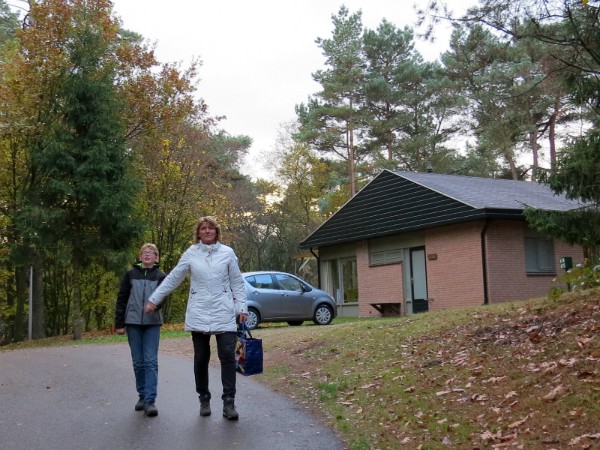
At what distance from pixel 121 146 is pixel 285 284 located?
6.10m

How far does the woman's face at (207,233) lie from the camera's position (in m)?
6.91

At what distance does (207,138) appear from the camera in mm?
30359

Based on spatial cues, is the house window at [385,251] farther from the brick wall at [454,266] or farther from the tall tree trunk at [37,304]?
the tall tree trunk at [37,304]

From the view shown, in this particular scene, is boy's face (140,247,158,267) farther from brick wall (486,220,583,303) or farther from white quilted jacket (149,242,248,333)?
brick wall (486,220,583,303)

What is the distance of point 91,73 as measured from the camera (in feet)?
63.7

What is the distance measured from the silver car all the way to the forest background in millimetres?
3907

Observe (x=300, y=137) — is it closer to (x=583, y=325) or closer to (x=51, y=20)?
(x=51, y=20)

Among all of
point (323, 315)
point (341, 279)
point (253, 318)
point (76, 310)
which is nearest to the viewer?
point (253, 318)

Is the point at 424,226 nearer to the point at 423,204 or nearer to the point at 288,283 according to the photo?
the point at 423,204

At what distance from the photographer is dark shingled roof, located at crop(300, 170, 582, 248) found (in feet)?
66.8

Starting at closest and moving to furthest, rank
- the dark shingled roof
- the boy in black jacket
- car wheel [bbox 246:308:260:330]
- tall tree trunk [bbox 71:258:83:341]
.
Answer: the boy in black jacket < car wheel [bbox 246:308:260:330] < tall tree trunk [bbox 71:258:83:341] < the dark shingled roof

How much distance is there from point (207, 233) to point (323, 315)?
43.1 feet

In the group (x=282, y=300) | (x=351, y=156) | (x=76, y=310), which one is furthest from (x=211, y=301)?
(x=351, y=156)

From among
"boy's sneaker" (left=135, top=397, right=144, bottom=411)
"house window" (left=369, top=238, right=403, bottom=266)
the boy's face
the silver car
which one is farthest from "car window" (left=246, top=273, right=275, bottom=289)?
"boy's sneaker" (left=135, top=397, right=144, bottom=411)
